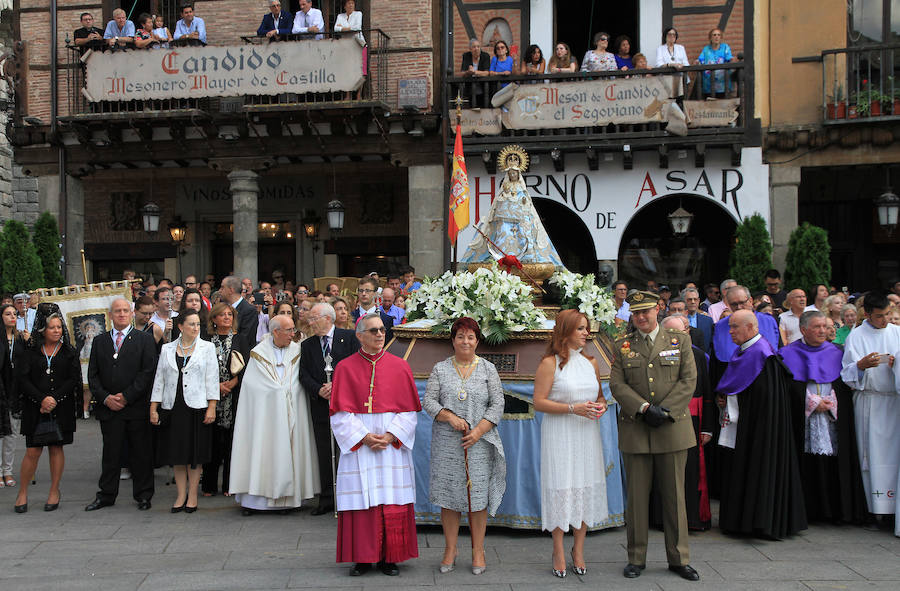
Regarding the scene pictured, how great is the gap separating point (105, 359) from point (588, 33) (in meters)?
12.6

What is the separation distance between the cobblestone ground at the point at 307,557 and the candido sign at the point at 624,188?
363 inches

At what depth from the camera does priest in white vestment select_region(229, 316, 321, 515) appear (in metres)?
7.59

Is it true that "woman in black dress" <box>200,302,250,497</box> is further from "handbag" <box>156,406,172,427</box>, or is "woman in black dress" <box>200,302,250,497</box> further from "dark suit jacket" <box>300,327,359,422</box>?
"dark suit jacket" <box>300,327,359,422</box>

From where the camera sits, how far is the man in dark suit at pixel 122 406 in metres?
7.88

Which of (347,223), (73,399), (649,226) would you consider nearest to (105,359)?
(73,399)

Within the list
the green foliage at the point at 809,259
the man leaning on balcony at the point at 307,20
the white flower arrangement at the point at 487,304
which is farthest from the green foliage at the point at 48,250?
the green foliage at the point at 809,259

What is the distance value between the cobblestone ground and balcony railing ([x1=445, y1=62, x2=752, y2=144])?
928cm

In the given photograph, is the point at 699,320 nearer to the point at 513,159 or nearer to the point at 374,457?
the point at 513,159

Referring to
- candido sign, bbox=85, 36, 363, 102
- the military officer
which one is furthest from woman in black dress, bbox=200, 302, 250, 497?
candido sign, bbox=85, 36, 363, 102

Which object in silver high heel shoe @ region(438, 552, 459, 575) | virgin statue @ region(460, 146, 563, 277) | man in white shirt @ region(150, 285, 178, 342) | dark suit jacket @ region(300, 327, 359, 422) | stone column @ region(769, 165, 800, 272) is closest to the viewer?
silver high heel shoe @ region(438, 552, 459, 575)

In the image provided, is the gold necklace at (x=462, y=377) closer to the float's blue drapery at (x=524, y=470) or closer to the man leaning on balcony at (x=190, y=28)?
the float's blue drapery at (x=524, y=470)

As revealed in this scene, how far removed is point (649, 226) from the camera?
17.9 m

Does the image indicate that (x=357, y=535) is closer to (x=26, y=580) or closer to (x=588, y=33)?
(x=26, y=580)

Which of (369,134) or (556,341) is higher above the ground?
(369,134)
